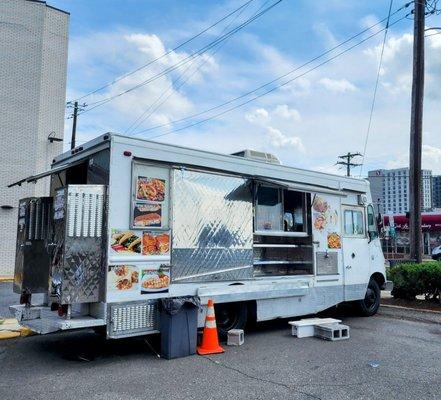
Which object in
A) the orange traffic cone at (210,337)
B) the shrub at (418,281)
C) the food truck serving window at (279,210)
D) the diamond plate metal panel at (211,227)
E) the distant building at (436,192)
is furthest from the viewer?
the distant building at (436,192)

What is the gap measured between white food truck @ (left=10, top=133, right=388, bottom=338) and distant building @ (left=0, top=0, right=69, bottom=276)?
11.8 metres

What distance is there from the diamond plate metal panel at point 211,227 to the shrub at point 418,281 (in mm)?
5577

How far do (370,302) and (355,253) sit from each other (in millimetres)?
1247

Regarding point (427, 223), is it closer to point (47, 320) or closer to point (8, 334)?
point (8, 334)

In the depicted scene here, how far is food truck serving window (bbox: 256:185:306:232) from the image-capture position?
8680 millimetres

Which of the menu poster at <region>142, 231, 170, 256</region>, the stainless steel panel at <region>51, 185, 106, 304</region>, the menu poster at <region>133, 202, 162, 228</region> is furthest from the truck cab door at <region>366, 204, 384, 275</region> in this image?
the stainless steel panel at <region>51, 185, 106, 304</region>

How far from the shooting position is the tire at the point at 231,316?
7.84 meters

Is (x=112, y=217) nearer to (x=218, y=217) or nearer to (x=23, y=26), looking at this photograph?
(x=218, y=217)

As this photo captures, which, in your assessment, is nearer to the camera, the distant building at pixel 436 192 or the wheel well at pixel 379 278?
the wheel well at pixel 379 278

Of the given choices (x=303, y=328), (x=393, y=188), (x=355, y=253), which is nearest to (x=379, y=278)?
(x=355, y=253)

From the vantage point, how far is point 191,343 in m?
6.79

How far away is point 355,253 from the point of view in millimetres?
9984

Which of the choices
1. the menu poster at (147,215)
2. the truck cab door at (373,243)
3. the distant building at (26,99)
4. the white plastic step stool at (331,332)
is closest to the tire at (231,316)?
the white plastic step stool at (331,332)

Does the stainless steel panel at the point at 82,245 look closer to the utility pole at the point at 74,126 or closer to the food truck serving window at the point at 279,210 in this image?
the food truck serving window at the point at 279,210
